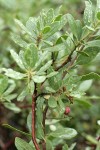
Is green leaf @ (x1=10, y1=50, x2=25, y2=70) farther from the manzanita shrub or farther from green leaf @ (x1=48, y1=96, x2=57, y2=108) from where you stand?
green leaf @ (x1=48, y1=96, x2=57, y2=108)

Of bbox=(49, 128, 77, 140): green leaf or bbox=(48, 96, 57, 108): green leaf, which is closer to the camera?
bbox=(48, 96, 57, 108): green leaf

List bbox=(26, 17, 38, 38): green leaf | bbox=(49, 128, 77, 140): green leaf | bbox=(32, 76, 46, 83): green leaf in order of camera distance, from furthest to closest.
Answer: bbox=(49, 128, 77, 140): green leaf
bbox=(26, 17, 38, 38): green leaf
bbox=(32, 76, 46, 83): green leaf

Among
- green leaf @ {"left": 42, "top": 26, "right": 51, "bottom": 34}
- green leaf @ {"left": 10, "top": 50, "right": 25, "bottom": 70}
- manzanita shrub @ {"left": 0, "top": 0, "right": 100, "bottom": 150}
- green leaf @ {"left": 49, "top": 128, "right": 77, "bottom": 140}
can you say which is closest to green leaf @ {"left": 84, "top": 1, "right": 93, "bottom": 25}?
manzanita shrub @ {"left": 0, "top": 0, "right": 100, "bottom": 150}

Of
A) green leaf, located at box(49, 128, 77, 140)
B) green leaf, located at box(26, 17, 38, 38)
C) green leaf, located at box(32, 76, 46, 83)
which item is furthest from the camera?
green leaf, located at box(49, 128, 77, 140)

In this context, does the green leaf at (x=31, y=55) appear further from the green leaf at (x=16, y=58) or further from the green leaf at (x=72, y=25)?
the green leaf at (x=72, y=25)

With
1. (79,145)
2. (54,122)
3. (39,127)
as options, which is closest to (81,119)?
(79,145)

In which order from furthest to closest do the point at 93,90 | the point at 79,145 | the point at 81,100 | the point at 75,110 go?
1. the point at 93,90
2. the point at 75,110
3. the point at 79,145
4. the point at 81,100

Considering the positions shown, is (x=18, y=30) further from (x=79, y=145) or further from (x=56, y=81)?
(x=56, y=81)

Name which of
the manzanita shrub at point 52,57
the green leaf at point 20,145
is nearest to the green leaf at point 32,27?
the manzanita shrub at point 52,57
